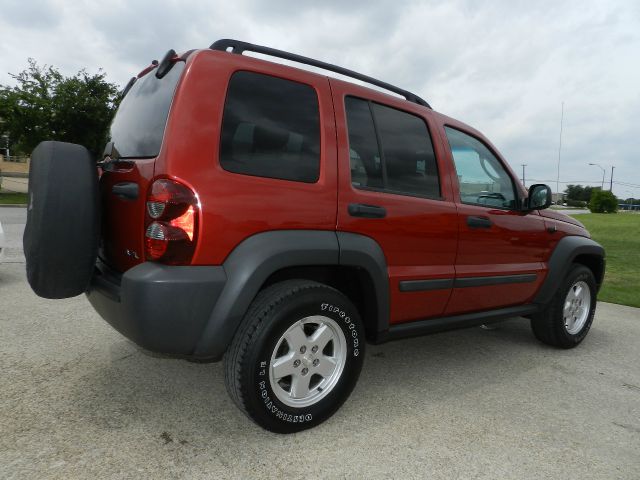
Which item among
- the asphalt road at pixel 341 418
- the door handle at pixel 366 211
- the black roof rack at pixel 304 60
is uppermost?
the black roof rack at pixel 304 60

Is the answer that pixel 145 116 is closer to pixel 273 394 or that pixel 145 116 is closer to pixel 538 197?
pixel 273 394

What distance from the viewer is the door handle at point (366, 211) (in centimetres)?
250

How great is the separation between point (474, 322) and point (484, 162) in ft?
3.79

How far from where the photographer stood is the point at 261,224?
2189 mm

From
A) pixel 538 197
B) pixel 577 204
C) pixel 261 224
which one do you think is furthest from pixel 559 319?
pixel 577 204

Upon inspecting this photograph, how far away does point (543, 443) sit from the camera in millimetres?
2414

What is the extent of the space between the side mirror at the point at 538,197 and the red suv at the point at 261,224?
29.2 inches

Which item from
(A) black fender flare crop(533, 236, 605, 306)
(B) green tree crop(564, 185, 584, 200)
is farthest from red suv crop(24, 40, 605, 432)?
(B) green tree crop(564, 185, 584, 200)

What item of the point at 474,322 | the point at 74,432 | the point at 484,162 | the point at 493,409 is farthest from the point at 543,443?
the point at 74,432

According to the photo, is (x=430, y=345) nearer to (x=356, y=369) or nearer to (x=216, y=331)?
(x=356, y=369)

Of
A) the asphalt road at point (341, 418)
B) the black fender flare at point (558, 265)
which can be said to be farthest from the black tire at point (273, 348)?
the black fender flare at point (558, 265)

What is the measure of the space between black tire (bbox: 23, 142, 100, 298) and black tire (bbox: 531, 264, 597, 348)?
338 cm

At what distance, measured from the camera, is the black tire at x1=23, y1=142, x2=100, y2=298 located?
2.16 meters

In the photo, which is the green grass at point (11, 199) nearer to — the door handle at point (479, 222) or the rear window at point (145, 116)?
the rear window at point (145, 116)
